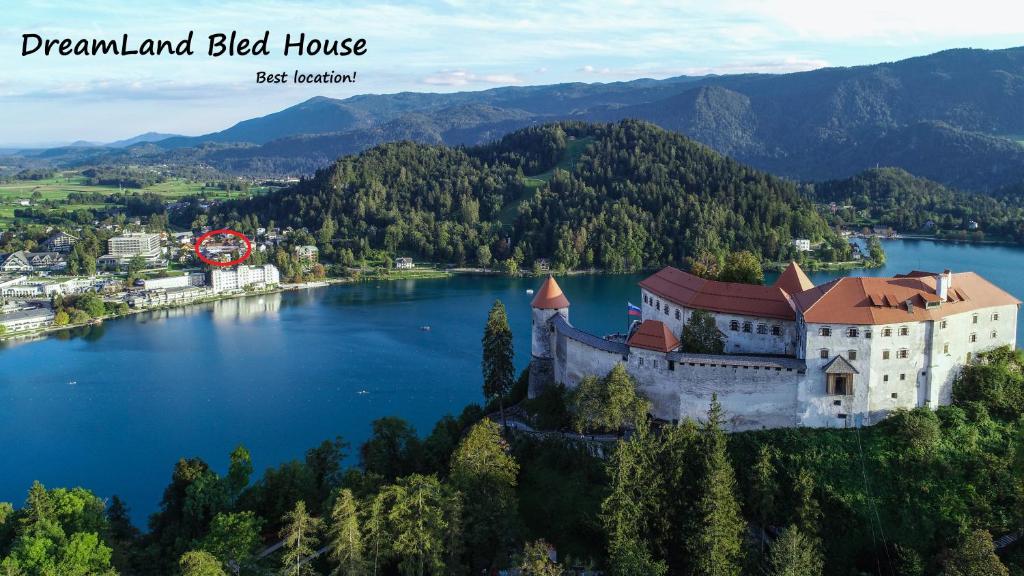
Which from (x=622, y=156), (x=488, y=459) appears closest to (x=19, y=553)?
(x=488, y=459)

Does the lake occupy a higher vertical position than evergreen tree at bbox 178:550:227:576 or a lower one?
lower

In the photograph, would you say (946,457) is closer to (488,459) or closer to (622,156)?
(488,459)

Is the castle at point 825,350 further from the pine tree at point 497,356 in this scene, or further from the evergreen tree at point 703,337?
the pine tree at point 497,356

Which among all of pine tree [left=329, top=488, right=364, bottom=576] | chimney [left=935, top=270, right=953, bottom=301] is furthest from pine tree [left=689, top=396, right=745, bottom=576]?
chimney [left=935, top=270, right=953, bottom=301]

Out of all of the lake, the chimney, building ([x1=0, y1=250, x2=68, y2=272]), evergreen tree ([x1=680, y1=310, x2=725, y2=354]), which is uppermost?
the chimney

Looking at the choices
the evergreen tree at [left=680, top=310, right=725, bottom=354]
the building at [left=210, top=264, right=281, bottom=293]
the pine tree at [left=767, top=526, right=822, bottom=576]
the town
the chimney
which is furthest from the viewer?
the building at [left=210, top=264, right=281, bottom=293]

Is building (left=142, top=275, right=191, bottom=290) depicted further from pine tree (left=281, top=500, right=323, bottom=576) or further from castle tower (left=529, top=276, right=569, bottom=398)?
pine tree (left=281, top=500, right=323, bottom=576)

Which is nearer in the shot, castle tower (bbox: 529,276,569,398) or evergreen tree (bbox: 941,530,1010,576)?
evergreen tree (bbox: 941,530,1010,576)

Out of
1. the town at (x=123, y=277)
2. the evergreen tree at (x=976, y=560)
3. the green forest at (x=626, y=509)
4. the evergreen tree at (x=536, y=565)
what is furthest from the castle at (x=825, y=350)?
the town at (x=123, y=277)
